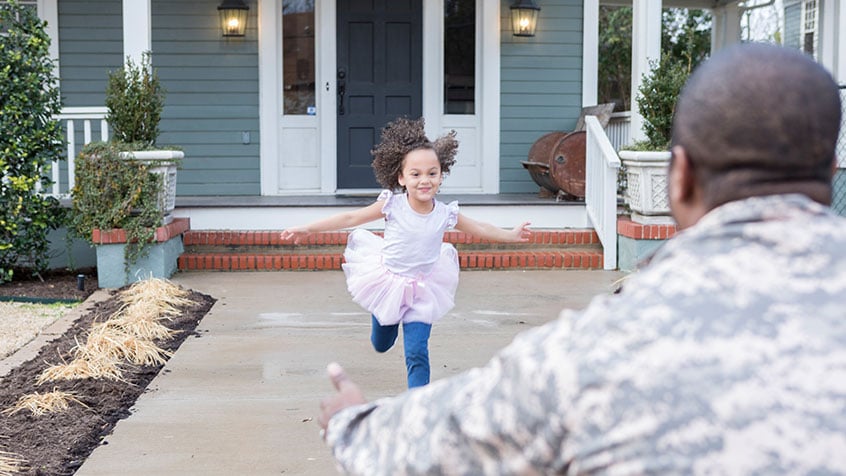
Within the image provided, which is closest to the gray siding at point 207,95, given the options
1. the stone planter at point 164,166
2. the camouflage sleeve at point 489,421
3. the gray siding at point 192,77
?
the gray siding at point 192,77

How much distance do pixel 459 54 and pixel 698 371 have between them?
32.9ft

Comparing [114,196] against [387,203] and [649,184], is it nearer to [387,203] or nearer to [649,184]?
[387,203]

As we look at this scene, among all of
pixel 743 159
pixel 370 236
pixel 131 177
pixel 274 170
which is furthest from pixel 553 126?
pixel 743 159

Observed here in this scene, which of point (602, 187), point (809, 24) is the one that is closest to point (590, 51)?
point (602, 187)

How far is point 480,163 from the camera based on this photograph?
11.0 m

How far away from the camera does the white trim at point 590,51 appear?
10.8 m

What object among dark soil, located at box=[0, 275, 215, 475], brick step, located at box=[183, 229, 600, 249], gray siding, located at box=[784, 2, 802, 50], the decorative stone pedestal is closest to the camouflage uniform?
dark soil, located at box=[0, 275, 215, 475]

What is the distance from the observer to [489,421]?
122cm

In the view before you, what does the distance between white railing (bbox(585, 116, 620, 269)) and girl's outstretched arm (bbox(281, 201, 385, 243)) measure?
13.7 ft

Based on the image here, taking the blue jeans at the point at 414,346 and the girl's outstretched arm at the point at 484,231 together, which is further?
the girl's outstretched arm at the point at 484,231

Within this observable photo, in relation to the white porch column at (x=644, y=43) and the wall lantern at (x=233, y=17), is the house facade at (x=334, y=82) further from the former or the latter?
the white porch column at (x=644, y=43)

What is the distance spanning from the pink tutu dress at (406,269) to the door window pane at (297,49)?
6204 millimetres

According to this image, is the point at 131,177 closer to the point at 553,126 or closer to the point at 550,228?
the point at 550,228

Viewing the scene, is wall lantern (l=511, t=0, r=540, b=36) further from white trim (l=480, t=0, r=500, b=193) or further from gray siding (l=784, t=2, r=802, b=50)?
gray siding (l=784, t=2, r=802, b=50)
